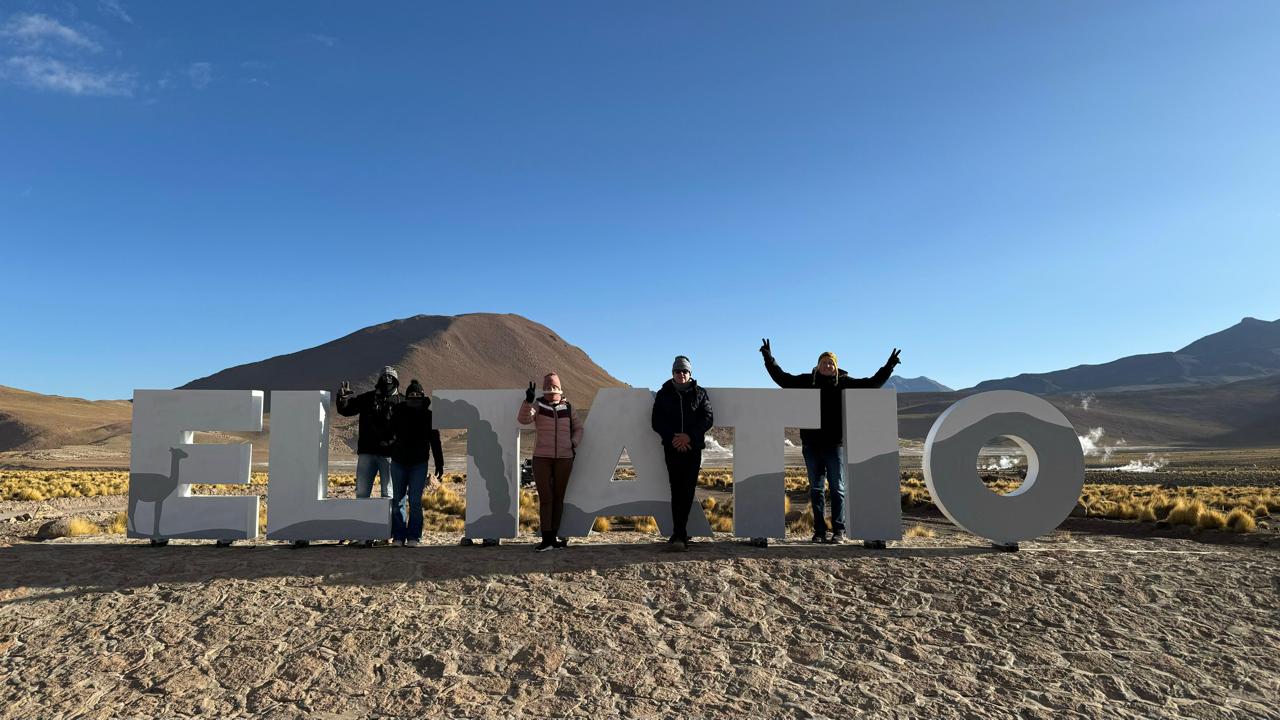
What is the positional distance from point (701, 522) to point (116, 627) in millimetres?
5659

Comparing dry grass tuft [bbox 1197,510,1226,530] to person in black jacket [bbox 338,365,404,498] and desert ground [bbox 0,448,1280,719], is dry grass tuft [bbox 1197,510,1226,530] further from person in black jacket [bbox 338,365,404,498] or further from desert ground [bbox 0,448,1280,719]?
person in black jacket [bbox 338,365,404,498]

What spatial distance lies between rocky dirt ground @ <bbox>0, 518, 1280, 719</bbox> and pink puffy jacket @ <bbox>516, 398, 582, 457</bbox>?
116 cm

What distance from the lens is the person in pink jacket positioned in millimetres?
7637

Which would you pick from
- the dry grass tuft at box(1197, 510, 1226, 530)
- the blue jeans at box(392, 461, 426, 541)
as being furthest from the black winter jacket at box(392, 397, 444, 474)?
the dry grass tuft at box(1197, 510, 1226, 530)

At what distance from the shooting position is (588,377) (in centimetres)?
17625

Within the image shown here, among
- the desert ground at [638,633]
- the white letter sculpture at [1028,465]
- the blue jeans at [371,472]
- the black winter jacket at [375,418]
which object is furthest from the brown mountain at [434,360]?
the white letter sculpture at [1028,465]

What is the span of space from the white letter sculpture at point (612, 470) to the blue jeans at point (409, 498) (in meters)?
1.81

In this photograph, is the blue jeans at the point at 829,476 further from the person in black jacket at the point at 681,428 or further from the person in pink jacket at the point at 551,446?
the person in pink jacket at the point at 551,446

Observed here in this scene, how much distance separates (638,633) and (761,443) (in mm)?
3425

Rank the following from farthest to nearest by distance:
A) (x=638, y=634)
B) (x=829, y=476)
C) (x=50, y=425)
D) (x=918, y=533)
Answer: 1. (x=50, y=425)
2. (x=918, y=533)
3. (x=829, y=476)
4. (x=638, y=634)

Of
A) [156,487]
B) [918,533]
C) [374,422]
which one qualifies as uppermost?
[374,422]

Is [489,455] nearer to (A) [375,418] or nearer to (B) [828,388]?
(A) [375,418]

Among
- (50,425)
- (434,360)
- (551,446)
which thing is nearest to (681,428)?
(551,446)

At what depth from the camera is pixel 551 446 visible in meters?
7.62
